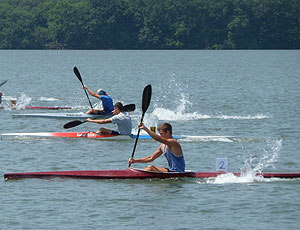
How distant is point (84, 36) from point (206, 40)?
25.9m

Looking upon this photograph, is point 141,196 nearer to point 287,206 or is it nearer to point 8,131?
point 287,206

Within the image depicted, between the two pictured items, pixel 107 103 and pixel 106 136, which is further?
pixel 107 103

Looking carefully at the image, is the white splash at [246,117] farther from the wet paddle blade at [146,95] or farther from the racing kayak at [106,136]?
the wet paddle blade at [146,95]

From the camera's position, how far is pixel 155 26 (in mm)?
158875

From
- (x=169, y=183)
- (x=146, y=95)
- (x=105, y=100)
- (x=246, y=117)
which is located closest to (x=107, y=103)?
(x=105, y=100)

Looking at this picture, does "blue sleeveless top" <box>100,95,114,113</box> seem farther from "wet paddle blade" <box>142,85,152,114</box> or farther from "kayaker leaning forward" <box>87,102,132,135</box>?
"wet paddle blade" <box>142,85,152,114</box>

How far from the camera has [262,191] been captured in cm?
1648

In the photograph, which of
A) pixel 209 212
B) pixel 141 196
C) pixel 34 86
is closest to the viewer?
pixel 209 212

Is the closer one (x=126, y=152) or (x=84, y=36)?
(x=126, y=152)

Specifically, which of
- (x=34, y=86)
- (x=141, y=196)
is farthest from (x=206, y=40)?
(x=141, y=196)

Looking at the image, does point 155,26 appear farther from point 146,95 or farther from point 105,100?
point 146,95

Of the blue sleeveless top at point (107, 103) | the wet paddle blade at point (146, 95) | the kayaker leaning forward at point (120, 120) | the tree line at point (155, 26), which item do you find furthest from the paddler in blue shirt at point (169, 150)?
the tree line at point (155, 26)

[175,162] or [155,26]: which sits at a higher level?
[155,26]

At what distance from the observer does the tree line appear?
156875mm
